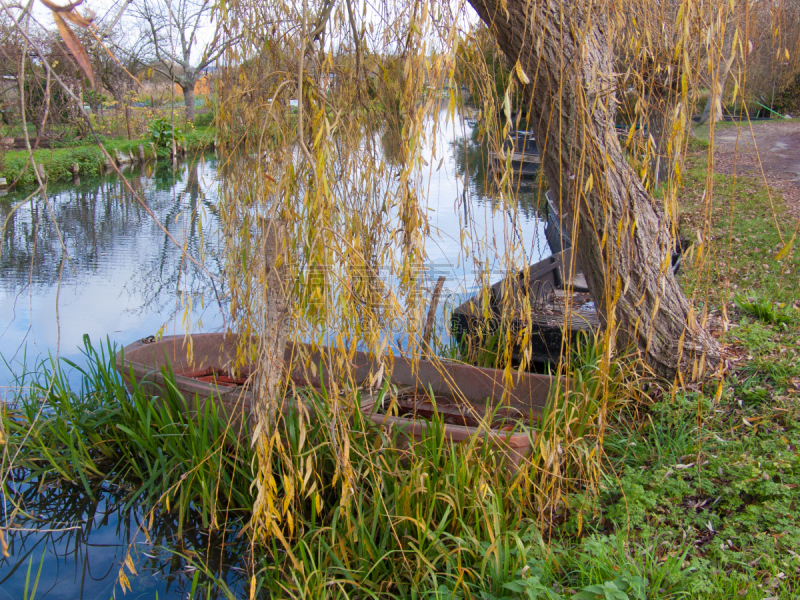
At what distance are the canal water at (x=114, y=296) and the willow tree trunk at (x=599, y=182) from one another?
27 centimetres

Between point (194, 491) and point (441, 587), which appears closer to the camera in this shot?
point (441, 587)

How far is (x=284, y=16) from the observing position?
2.00m

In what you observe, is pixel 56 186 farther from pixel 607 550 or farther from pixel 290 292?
pixel 607 550

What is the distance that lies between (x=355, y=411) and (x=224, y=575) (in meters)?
0.82

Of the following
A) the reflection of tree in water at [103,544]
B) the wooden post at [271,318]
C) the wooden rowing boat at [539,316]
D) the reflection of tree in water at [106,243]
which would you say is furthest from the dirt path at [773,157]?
the reflection of tree in water at [103,544]

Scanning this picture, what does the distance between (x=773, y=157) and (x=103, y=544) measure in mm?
11118

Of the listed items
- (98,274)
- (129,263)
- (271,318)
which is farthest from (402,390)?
(129,263)

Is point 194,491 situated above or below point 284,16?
below

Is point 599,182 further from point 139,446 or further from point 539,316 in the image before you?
point 139,446

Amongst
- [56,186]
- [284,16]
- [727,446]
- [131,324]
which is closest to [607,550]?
[727,446]

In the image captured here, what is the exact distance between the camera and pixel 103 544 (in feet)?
8.21

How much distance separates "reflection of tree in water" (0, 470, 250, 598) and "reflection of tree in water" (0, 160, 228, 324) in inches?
69.1

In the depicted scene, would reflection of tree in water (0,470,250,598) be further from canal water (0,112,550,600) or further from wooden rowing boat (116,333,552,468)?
wooden rowing boat (116,333,552,468)

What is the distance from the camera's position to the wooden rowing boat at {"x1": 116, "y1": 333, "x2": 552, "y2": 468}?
2.12 metres
